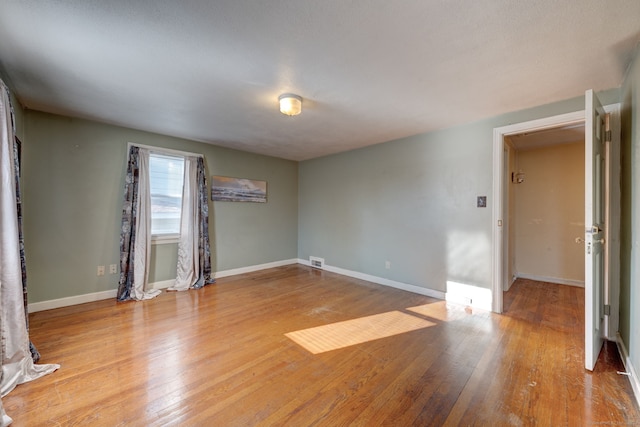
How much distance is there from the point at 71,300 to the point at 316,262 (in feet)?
12.1

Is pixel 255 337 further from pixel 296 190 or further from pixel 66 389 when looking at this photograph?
pixel 296 190

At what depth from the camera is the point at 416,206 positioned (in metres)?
3.83

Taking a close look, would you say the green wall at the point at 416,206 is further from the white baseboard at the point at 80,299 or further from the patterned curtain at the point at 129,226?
the patterned curtain at the point at 129,226

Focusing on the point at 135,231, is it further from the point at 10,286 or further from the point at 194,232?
the point at 10,286

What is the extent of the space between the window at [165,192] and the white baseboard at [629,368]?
4950 millimetres

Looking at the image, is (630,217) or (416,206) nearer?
(630,217)

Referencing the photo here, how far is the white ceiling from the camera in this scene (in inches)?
57.4

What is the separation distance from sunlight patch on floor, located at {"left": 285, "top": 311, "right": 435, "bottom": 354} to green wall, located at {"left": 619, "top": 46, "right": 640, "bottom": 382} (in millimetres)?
1432

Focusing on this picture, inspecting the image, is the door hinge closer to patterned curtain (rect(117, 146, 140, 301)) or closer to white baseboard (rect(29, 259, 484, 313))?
white baseboard (rect(29, 259, 484, 313))

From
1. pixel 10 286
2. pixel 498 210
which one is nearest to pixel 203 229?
pixel 10 286

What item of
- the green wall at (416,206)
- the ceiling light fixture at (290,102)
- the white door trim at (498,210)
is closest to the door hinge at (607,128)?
the green wall at (416,206)

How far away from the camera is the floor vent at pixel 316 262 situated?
5247mm

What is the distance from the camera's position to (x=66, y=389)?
5.63ft

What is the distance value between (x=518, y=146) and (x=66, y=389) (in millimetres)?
6057
